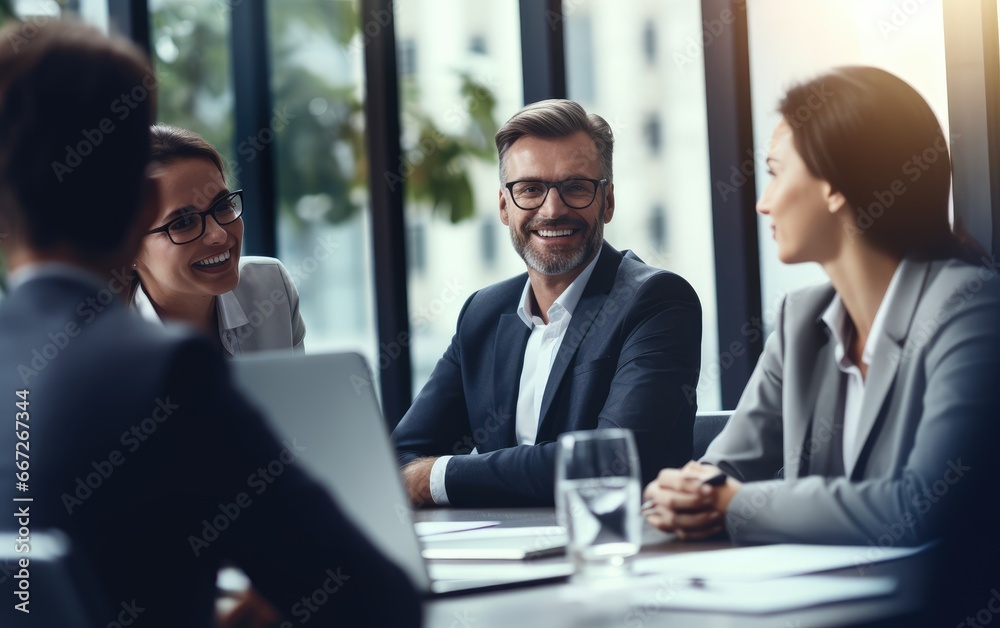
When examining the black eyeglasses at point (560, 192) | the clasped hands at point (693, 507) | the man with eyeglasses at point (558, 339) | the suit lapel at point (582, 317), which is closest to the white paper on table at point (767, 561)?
the clasped hands at point (693, 507)

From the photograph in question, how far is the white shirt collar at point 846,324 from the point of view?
→ 175 cm

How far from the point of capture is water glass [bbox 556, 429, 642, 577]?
130cm

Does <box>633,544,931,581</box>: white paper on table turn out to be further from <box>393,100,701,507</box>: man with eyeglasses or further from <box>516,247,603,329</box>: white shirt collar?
<box>516,247,603,329</box>: white shirt collar

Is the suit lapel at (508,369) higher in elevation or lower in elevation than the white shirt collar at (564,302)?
lower

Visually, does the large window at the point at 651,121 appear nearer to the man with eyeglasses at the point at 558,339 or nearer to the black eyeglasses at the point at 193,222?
the man with eyeglasses at the point at 558,339

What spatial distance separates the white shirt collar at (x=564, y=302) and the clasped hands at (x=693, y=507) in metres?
1.13

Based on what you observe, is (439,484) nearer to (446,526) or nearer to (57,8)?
(446,526)

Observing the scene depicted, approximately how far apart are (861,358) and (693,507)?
46 centimetres

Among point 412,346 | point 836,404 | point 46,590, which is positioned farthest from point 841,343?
point 412,346

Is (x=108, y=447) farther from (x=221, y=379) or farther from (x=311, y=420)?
(x=311, y=420)

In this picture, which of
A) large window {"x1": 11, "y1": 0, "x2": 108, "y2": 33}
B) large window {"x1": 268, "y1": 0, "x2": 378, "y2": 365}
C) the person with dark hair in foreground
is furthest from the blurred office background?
the person with dark hair in foreground

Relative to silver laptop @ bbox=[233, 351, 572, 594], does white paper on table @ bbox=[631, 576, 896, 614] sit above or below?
below

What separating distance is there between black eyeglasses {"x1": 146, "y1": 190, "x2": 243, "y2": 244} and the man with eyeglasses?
0.72 meters

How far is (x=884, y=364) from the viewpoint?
1.71 meters
